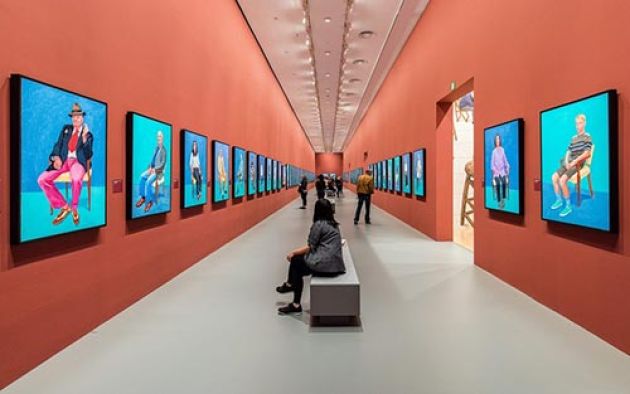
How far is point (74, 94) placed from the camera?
422cm

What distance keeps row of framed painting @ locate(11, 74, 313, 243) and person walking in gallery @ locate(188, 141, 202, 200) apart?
3.23ft

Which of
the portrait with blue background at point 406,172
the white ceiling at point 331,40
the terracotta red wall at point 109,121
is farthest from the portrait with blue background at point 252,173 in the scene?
the portrait with blue background at point 406,172

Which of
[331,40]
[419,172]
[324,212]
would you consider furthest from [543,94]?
[331,40]

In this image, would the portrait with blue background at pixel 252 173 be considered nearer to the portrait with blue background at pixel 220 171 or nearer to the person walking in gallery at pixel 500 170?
the portrait with blue background at pixel 220 171

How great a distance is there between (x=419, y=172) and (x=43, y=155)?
11.0 meters

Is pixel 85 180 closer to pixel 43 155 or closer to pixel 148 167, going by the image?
pixel 43 155

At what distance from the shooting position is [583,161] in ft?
15.4

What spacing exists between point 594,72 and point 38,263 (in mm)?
5864

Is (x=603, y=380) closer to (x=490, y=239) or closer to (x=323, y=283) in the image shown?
(x=323, y=283)

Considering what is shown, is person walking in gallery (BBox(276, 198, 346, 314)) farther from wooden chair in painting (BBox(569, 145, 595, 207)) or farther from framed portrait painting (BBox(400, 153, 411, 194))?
framed portrait painting (BBox(400, 153, 411, 194))

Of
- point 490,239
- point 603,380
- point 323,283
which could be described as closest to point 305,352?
point 323,283

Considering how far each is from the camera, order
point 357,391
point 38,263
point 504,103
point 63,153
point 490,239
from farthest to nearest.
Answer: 1. point 490,239
2. point 504,103
3. point 63,153
4. point 38,263
5. point 357,391

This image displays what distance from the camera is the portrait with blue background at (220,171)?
31.4ft

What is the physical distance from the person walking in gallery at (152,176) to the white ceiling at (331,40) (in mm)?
7232
